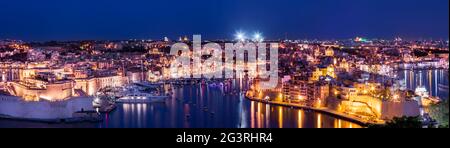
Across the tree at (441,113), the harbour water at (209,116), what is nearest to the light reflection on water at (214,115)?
the harbour water at (209,116)

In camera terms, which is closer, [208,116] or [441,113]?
[441,113]

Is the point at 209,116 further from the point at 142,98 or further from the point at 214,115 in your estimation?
the point at 142,98

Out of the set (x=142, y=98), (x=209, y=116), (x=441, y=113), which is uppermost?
(x=441, y=113)

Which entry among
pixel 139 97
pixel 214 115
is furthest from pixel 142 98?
pixel 214 115

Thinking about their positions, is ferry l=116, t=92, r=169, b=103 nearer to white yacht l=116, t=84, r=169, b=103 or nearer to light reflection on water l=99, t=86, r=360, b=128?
white yacht l=116, t=84, r=169, b=103

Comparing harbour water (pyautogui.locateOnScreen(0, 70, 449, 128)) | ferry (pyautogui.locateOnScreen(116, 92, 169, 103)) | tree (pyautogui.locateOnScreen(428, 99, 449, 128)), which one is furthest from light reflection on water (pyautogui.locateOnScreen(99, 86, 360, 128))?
tree (pyautogui.locateOnScreen(428, 99, 449, 128))

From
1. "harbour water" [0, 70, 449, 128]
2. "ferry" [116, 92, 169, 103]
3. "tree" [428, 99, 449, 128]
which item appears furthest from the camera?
"ferry" [116, 92, 169, 103]

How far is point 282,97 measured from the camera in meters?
8.16

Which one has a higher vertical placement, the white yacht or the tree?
the tree

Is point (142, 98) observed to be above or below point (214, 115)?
above

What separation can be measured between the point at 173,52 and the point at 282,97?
10.9 m

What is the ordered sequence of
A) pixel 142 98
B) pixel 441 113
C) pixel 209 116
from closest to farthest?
pixel 441 113 → pixel 209 116 → pixel 142 98
